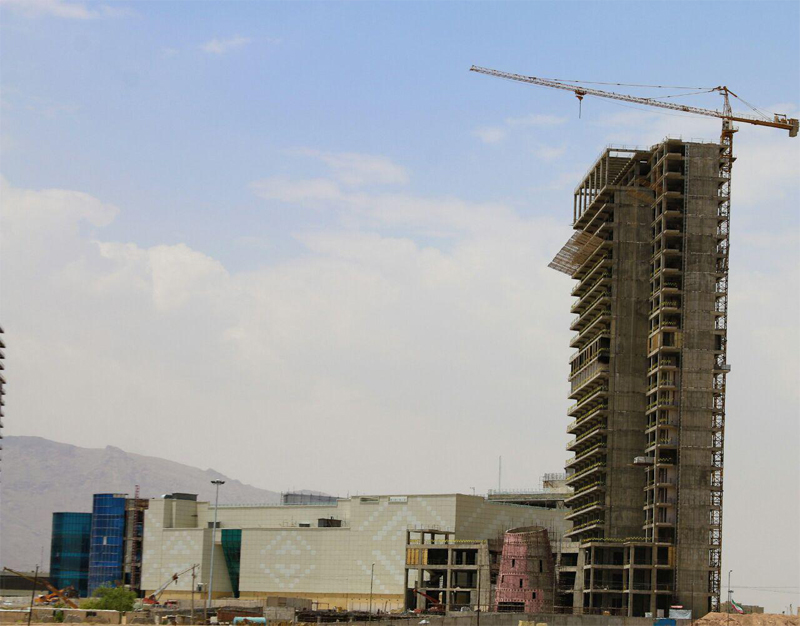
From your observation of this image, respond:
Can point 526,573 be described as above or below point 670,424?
below

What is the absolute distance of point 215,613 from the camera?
19688cm

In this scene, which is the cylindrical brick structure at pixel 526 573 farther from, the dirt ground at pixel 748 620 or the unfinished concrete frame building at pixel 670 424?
the dirt ground at pixel 748 620

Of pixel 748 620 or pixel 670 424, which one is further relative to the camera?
pixel 670 424

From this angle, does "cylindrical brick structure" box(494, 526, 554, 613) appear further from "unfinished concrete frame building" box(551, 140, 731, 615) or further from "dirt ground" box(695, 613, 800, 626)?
"dirt ground" box(695, 613, 800, 626)

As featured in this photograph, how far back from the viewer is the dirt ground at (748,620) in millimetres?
173500

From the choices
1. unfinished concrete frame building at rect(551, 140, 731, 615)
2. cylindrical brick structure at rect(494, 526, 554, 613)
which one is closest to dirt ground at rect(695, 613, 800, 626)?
unfinished concrete frame building at rect(551, 140, 731, 615)

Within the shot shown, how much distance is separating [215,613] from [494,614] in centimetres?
4433

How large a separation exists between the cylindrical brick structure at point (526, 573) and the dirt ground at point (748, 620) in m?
24.3

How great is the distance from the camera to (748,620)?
174750 millimetres

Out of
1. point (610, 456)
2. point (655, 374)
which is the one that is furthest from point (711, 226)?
point (610, 456)

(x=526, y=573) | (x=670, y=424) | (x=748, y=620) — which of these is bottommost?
(x=748, y=620)

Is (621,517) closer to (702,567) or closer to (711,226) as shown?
(702,567)

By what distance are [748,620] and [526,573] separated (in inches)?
1334

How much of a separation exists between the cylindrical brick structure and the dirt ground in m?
24.3
